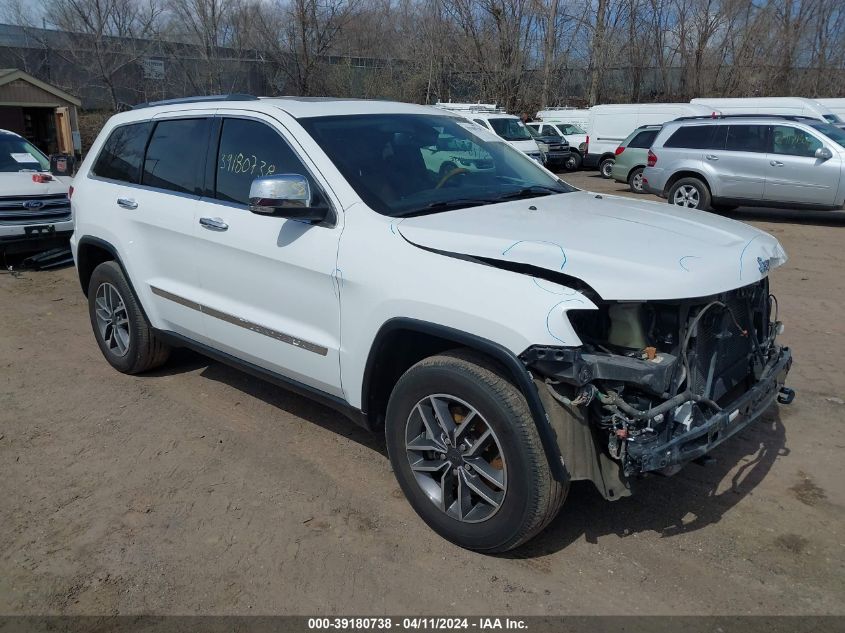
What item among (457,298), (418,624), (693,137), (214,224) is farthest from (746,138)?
(418,624)

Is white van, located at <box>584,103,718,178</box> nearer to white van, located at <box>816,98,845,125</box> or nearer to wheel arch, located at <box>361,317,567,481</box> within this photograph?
white van, located at <box>816,98,845,125</box>

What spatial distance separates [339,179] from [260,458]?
67.5 inches

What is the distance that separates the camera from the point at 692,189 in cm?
1370

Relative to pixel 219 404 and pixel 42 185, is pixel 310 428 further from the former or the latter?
pixel 42 185

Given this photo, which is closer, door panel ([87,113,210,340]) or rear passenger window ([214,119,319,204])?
rear passenger window ([214,119,319,204])

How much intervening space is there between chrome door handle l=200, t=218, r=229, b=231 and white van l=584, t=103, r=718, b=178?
19.2 meters

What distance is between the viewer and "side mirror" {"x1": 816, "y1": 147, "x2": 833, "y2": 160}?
1221cm

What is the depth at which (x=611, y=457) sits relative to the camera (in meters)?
2.91

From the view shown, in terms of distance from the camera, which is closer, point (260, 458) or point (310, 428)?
point (260, 458)

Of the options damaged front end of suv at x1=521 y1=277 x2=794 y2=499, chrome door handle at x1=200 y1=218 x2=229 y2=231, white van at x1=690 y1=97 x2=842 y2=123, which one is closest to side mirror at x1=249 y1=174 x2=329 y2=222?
chrome door handle at x1=200 y1=218 x2=229 y2=231

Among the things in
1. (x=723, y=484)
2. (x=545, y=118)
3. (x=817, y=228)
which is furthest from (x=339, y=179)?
(x=545, y=118)

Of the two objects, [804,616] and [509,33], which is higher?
[509,33]

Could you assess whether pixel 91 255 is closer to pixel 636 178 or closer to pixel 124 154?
pixel 124 154

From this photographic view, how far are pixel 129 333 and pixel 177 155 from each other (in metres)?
1.43
